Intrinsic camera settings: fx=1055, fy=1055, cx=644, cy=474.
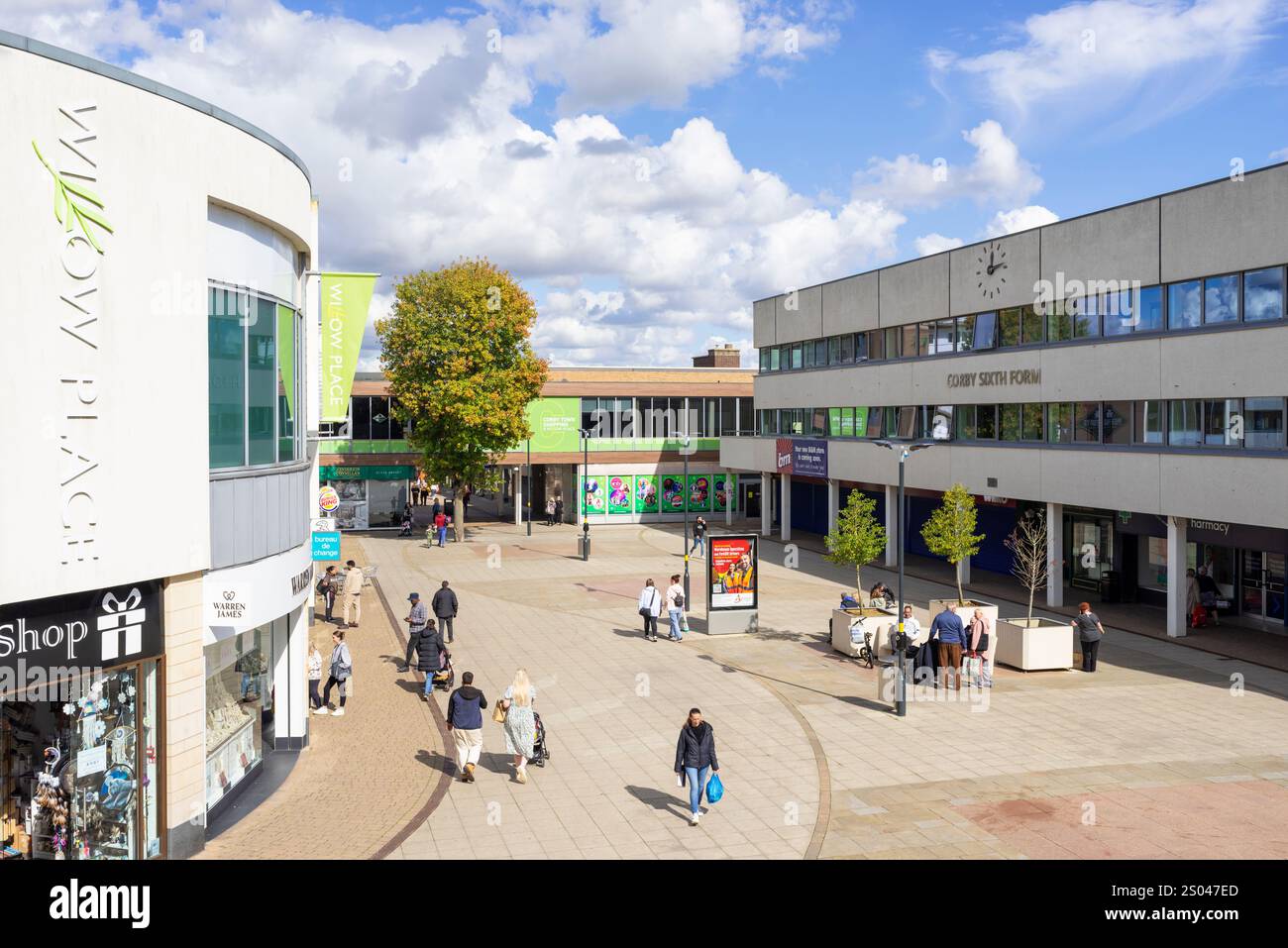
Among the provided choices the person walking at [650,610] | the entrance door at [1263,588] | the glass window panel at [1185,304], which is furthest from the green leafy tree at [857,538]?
the entrance door at [1263,588]

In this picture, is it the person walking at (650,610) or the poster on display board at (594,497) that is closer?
the person walking at (650,610)

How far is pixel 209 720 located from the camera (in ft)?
44.9

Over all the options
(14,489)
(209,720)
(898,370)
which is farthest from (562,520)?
(14,489)

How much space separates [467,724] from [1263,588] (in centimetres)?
2226

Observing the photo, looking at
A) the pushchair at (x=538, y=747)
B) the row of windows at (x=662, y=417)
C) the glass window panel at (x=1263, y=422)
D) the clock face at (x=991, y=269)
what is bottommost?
the pushchair at (x=538, y=747)

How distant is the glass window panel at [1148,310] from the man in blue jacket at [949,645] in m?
10.8

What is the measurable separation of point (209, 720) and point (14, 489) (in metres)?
4.96

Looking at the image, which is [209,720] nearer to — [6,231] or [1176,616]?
[6,231]

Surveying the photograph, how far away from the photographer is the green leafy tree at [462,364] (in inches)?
1850

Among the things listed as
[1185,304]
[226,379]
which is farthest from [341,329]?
[1185,304]

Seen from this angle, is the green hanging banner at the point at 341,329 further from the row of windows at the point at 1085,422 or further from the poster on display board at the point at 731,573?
the row of windows at the point at 1085,422

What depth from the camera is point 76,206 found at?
10.3m

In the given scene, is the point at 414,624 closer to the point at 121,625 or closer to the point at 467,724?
the point at 467,724

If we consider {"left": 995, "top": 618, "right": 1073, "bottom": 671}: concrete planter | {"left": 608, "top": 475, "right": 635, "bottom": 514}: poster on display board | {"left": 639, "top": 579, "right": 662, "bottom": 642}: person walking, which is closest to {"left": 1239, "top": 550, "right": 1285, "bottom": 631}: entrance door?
{"left": 995, "top": 618, "right": 1073, "bottom": 671}: concrete planter
